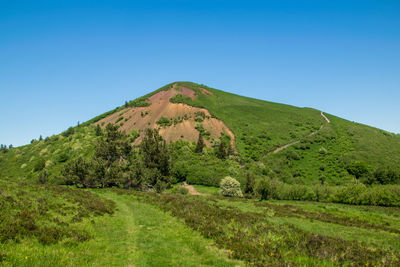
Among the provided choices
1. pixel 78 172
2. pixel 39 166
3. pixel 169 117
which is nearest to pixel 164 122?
pixel 169 117

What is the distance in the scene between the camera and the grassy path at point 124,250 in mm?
8664

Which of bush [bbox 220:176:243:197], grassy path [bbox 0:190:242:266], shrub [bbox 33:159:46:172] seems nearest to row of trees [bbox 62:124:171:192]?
bush [bbox 220:176:243:197]

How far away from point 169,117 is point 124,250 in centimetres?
13490

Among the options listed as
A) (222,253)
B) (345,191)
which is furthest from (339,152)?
(222,253)

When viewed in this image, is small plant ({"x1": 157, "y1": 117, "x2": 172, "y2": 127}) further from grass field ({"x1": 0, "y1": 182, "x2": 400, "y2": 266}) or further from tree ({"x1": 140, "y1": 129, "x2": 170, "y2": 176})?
grass field ({"x1": 0, "y1": 182, "x2": 400, "y2": 266})

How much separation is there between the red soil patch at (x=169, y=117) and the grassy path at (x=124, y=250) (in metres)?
109

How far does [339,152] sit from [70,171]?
395 ft

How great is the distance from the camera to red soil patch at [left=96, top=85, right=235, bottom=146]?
12925 centimetres

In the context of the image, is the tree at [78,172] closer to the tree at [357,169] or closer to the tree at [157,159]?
the tree at [157,159]

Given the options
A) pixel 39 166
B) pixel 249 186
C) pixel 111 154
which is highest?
pixel 111 154

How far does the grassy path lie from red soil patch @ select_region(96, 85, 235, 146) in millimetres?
108751

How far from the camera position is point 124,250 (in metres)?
Result: 10.8

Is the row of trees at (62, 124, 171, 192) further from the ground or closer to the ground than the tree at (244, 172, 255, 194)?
further from the ground

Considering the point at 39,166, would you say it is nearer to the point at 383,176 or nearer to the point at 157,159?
the point at 157,159
